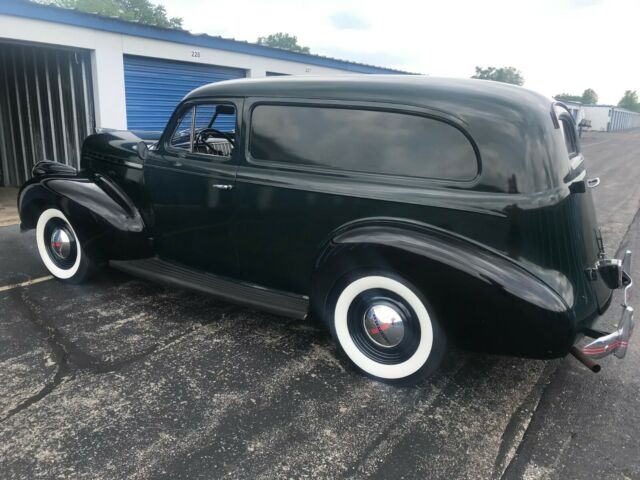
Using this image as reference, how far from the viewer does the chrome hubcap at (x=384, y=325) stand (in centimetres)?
288

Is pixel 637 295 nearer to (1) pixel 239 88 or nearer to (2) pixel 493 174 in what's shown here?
(2) pixel 493 174

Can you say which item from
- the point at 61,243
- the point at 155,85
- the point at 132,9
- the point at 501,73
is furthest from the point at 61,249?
the point at 501,73

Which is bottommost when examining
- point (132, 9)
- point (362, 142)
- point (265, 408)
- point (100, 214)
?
point (265, 408)

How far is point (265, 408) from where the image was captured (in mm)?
2725

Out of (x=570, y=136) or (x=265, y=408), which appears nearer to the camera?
(x=265, y=408)

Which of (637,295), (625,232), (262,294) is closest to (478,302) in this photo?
(262,294)

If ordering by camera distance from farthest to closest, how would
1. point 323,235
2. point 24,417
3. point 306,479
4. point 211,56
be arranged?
point 211,56, point 323,235, point 24,417, point 306,479

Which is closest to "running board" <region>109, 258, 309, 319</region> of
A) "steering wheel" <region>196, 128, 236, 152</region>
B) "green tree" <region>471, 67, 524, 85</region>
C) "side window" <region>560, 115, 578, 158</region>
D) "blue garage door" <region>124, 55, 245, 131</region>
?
"steering wheel" <region>196, 128, 236, 152</region>

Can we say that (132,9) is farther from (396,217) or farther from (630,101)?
(630,101)

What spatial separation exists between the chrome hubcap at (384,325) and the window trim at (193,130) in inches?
59.4

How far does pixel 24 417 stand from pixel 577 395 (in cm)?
306

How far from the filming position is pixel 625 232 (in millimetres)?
6961

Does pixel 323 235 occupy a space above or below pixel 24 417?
above

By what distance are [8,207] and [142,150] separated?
5.20m
